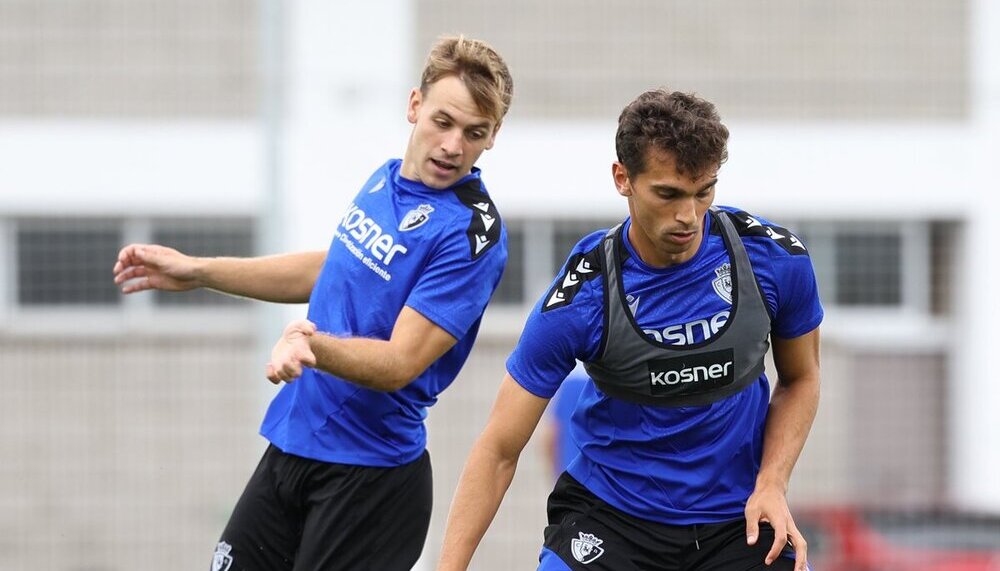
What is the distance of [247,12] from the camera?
41.5 feet

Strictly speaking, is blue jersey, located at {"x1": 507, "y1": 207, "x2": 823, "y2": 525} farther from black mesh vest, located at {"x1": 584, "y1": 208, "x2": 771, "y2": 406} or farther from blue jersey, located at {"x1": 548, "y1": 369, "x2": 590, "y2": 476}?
blue jersey, located at {"x1": 548, "y1": 369, "x2": 590, "y2": 476}

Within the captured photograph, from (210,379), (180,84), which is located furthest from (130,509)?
(180,84)

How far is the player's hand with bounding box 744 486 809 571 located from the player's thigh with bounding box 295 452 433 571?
1.10 meters

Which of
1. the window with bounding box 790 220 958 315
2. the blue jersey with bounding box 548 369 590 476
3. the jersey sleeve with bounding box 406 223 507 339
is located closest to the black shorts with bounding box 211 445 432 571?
the jersey sleeve with bounding box 406 223 507 339

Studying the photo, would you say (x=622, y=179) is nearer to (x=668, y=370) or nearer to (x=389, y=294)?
(x=668, y=370)

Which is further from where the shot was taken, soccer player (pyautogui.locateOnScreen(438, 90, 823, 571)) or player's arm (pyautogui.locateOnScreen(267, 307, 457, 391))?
soccer player (pyautogui.locateOnScreen(438, 90, 823, 571))

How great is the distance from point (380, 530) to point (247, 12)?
30.0 feet

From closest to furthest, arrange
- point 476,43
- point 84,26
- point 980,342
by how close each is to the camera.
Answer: point 476,43, point 84,26, point 980,342

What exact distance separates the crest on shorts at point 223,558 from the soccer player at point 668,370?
2.79 feet

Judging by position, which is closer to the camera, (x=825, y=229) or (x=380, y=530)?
(x=380, y=530)

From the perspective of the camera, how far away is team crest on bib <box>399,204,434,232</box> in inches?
163

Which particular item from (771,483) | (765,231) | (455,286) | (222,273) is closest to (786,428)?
(771,483)

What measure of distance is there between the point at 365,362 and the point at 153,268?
1.00 metres

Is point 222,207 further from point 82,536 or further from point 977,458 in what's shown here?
point 977,458
